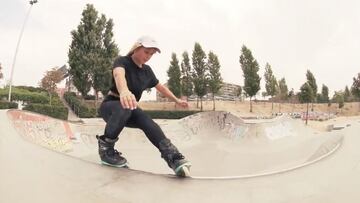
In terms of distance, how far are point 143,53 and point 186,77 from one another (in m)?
40.5

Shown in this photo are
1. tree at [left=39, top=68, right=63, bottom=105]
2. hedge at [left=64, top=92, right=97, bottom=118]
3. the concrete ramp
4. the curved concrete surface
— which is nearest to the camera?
the curved concrete surface

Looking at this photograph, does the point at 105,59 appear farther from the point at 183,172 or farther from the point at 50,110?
the point at 183,172

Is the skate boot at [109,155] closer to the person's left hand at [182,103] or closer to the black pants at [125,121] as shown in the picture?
the black pants at [125,121]

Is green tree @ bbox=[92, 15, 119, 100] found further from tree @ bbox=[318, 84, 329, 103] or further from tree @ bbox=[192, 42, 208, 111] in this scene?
tree @ bbox=[318, 84, 329, 103]

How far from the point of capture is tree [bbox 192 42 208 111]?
4212 cm

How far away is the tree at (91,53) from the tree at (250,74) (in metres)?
15.9

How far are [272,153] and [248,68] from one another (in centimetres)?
3573

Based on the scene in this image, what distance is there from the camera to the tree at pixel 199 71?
138 feet

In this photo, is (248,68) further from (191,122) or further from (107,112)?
(107,112)

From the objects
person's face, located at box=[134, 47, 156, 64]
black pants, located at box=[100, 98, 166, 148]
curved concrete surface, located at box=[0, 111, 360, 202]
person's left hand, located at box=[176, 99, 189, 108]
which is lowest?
curved concrete surface, located at box=[0, 111, 360, 202]

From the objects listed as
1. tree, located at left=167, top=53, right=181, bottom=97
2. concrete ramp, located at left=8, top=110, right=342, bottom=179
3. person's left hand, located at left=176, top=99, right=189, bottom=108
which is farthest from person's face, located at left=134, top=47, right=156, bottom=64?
tree, located at left=167, top=53, right=181, bottom=97

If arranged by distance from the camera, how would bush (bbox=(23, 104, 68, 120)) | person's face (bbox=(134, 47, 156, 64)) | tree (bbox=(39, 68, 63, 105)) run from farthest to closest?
tree (bbox=(39, 68, 63, 105)), bush (bbox=(23, 104, 68, 120)), person's face (bbox=(134, 47, 156, 64))

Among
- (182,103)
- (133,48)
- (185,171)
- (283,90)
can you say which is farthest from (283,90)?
(185,171)

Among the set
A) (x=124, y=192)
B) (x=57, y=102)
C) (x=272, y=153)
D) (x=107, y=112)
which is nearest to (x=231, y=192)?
(x=124, y=192)
